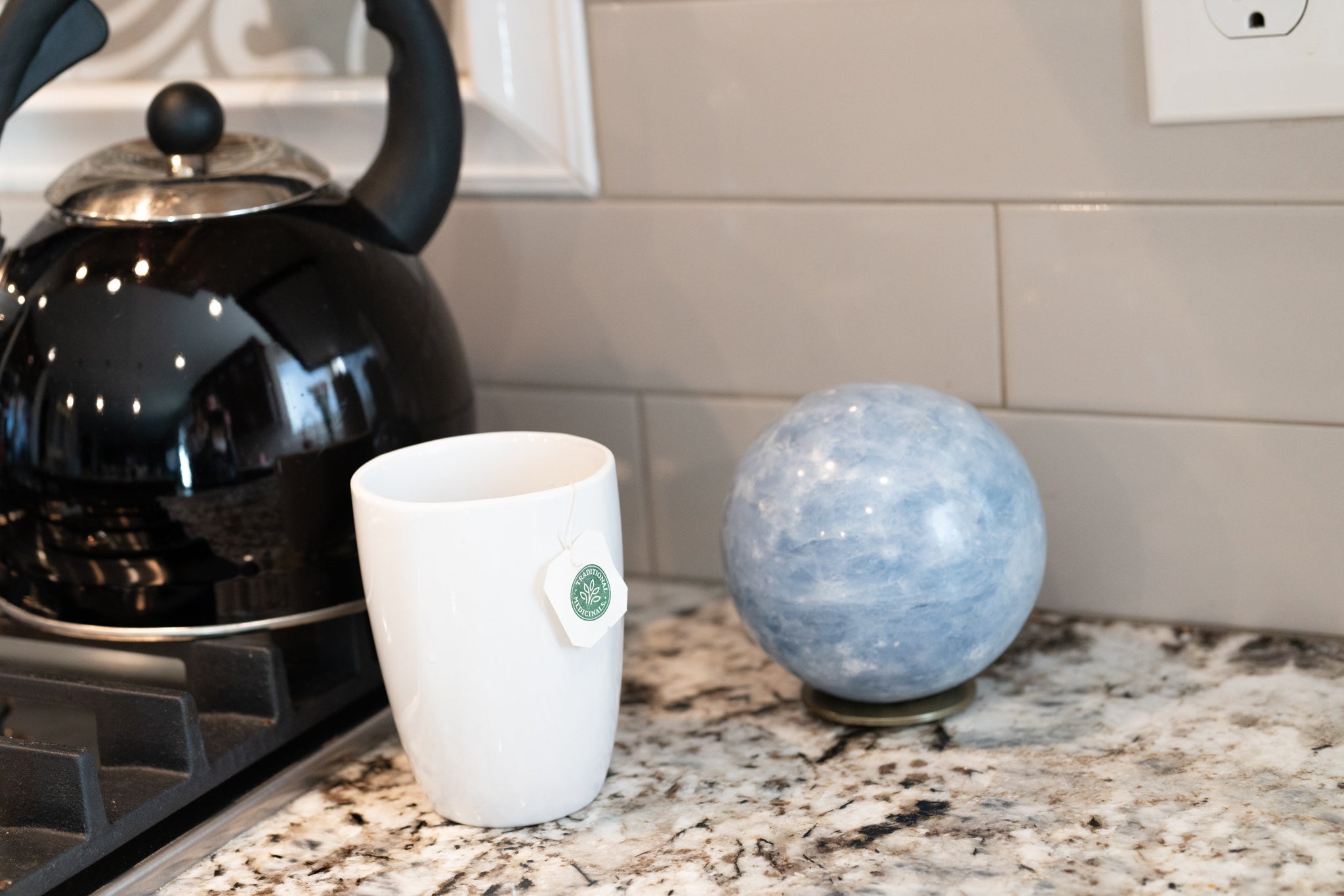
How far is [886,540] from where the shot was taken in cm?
58

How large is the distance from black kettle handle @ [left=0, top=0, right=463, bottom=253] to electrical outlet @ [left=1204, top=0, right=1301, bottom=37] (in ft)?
1.27

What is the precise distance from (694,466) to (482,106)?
26 cm

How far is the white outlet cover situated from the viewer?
2.04ft

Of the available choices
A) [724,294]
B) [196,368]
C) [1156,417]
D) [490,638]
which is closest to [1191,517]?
[1156,417]

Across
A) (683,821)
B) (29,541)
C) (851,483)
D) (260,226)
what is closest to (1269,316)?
(851,483)

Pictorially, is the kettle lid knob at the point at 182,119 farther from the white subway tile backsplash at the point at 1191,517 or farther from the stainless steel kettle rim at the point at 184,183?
the white subway tile backsplash at the point at 1191,517

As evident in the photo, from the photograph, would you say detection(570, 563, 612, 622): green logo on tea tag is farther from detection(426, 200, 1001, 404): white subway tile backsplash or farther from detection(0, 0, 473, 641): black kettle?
detection(426, 200, 1001, 404): white subway tile backsplash

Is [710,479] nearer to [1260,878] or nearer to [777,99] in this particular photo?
[777,99]

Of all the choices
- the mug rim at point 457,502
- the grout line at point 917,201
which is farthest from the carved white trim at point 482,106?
the mug rim at point 457,502

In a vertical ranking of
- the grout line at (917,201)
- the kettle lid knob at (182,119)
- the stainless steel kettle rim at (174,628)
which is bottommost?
the stainless steel kettle rim at (174,628)

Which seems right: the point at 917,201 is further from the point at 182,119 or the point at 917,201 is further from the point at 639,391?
the point at 182,119

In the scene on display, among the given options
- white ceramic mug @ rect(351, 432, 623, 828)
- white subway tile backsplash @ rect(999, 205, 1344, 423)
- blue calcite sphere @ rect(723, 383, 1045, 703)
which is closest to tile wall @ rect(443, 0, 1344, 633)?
white subway tile backsplash @ rect(999, 205, 1344, 423)

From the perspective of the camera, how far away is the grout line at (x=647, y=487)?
0.86m

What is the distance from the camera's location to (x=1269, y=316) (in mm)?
674
